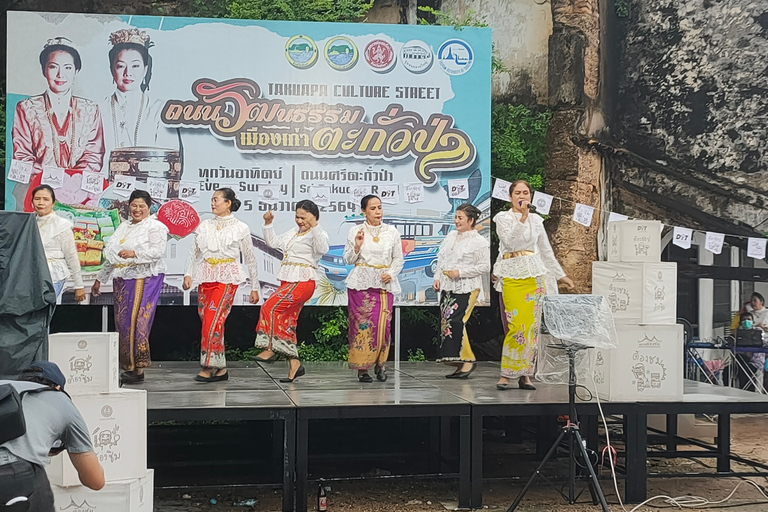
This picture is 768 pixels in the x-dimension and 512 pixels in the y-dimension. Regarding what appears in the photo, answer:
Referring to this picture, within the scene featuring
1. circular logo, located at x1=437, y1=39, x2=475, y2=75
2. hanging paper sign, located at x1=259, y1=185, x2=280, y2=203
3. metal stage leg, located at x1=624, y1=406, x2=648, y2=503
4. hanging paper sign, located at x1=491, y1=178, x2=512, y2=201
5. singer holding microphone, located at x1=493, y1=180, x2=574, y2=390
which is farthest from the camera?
circular logo, located at x1=437, y1=39, x2=475, y2=75

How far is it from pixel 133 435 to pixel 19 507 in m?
1.37

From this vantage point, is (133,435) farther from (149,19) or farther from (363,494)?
(149,19)

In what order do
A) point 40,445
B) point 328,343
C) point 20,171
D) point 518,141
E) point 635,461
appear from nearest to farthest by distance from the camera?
point 40,445, point 635,461, point 20,171, point 328,343, point 518,141

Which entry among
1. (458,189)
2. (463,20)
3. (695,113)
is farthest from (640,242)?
(463,20)

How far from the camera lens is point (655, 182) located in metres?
8.99

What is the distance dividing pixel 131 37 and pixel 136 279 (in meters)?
2.56

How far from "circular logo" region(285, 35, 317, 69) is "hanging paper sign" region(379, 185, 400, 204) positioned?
125cm

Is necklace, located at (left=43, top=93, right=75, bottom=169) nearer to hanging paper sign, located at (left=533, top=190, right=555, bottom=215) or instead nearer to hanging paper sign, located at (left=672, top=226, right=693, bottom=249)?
hanging paper sign, located at (left=533, top=190, right=555, bottom=215)

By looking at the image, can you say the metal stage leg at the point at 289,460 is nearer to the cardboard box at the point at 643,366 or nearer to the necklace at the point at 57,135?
the cardboard box at the point at 643,366

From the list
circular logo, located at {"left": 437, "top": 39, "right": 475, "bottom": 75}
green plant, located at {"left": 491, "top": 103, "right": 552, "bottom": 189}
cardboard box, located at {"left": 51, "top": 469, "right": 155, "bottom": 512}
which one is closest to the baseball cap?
cardboard box, located at {"left": 51, "top": 469, "right": 155, "bottom": 512}

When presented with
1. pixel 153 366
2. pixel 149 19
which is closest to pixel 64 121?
pixel 149 19

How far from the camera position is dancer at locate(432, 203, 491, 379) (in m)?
6.48

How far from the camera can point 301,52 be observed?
7.80 m

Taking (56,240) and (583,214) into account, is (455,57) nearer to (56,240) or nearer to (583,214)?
(583,214)
